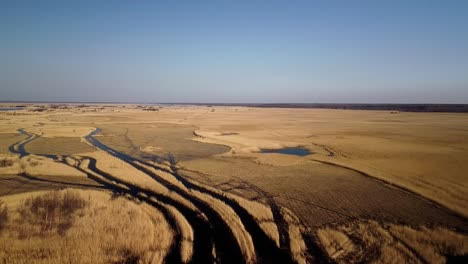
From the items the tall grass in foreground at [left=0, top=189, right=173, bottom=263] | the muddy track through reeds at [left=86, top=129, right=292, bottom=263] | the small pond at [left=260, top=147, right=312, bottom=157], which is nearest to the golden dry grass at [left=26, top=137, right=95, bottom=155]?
the tall grass in foreground at [left=0, top=189, right=173, bottom=263]

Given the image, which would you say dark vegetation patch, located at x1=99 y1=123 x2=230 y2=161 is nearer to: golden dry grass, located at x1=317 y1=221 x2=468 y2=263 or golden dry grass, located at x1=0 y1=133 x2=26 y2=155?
golden dry grass, located at x1=0 y1=133 x2=26 y2=155

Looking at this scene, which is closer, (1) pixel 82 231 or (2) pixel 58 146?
(1) pixel 82 231

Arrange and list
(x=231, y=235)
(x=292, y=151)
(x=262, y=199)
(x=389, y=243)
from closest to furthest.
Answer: (x=389, y=243) → (x=231, y=235) → (x=262, y=199) → (x=292, y=151)

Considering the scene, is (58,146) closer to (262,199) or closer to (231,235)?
(262,199)

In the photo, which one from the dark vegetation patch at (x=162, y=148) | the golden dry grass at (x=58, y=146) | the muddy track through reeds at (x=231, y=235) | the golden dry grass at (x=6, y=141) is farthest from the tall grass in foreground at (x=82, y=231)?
the golden dry grass at (x=6, y=141)

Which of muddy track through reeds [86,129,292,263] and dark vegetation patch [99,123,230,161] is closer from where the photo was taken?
muddy track through reeds [86,129,292,263]

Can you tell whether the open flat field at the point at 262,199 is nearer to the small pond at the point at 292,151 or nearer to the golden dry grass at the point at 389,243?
the golden dry grass at the point at 389,243

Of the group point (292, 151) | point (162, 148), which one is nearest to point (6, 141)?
point (162, 148)

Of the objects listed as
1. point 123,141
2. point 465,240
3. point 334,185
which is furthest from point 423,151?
point 123,141

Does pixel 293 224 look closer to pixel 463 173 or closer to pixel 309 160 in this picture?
pixel 309 160
